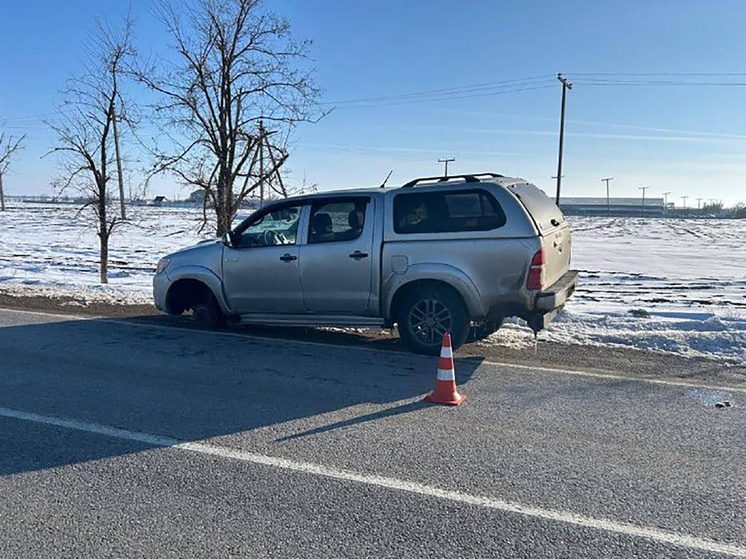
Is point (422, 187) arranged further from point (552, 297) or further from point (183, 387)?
point (183, 387)

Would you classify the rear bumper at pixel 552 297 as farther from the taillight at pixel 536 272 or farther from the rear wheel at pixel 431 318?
the rear wheel at pixel 431 318

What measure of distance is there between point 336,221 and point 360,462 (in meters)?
3.82

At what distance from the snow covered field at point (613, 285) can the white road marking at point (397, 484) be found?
4.13 meters

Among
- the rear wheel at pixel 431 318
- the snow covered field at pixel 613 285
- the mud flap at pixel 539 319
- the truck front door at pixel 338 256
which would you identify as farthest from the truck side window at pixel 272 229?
the mud flap at pixel 539 319

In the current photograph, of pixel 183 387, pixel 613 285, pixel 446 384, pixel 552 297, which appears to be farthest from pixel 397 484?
pixel 613 285

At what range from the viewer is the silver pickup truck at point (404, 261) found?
640 centimetres

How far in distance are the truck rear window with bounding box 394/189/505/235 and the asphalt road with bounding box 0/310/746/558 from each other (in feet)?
5.06

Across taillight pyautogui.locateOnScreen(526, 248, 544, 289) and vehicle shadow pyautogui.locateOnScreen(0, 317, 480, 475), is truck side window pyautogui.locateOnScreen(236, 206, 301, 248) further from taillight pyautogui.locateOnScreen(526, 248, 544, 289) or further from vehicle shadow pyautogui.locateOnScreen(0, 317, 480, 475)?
taillight pyautogui.locateOnScreen(526, 248, 544, 289)

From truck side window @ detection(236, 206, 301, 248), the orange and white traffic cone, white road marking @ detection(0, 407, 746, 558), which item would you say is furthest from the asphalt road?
truck side window @ detection(236, 206, 301, 248)

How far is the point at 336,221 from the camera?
729 cm

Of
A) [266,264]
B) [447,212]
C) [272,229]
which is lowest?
[266,264]

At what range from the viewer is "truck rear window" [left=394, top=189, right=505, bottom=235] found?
647 cm

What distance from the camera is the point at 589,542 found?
10.1 ft

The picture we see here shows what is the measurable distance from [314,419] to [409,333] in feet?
7.55
